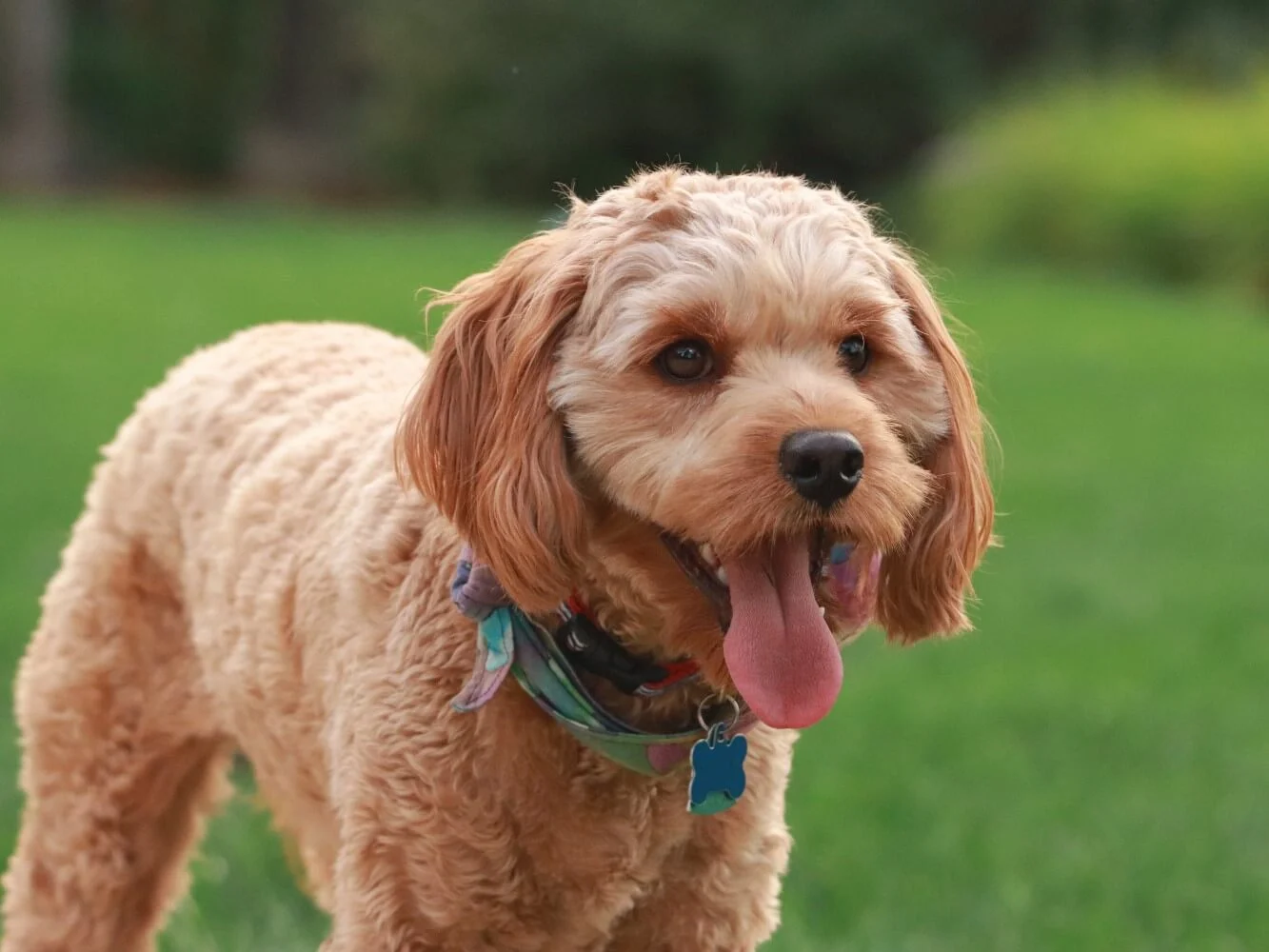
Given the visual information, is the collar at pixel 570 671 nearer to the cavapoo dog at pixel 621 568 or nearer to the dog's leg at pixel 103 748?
the cavapoo dog at pixel 621 568

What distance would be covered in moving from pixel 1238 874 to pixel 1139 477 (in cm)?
644

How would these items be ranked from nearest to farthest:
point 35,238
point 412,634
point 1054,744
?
point 412,634
point 1054,744
point 35,238

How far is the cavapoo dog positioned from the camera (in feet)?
9.47

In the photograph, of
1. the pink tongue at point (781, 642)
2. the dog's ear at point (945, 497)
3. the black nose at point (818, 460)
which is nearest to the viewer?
the black nose at point (818, 460)

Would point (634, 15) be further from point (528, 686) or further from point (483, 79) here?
point (528, 686)

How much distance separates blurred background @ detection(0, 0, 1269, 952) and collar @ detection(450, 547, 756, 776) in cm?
95

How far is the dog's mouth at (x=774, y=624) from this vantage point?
2881 mm

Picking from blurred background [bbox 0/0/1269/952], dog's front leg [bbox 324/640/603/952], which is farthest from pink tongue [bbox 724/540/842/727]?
blurred background [bbox 0/0/1269/952]

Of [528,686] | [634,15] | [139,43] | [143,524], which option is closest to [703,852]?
[528,686]

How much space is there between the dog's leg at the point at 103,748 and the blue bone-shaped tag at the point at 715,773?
4.35 feet

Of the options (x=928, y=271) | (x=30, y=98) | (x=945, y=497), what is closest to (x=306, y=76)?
(x=30, y=98)

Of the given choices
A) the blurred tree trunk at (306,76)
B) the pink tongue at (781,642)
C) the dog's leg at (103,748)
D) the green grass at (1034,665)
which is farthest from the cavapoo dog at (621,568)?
the blurred tree trunk at (306,76)

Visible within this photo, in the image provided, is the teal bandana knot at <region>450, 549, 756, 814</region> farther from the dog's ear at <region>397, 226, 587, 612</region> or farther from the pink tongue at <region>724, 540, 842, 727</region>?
the pink tongue at <region>724, 540, 842, 727</region>

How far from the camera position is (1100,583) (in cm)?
898
